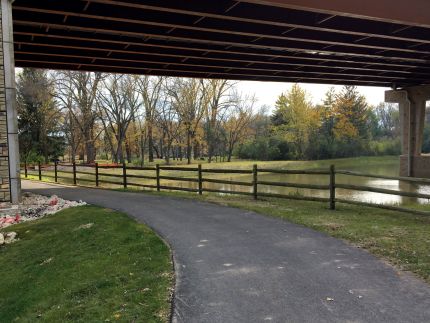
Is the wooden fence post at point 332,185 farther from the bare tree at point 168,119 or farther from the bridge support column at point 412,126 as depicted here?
the bare tree at point 168,119

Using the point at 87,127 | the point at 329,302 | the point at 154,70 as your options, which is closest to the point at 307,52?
the point at 154,70

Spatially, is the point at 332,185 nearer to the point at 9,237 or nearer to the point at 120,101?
the point at 9,237

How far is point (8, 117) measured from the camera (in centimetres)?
1049

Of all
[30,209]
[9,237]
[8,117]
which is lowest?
[9,237]

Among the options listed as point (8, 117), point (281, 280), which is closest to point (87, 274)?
point (281, 280)

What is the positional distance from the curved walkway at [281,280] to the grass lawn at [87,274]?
331 mm

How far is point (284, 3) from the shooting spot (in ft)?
35.8

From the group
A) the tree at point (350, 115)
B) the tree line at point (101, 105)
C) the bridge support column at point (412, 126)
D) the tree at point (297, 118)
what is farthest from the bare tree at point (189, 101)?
the bridge support column at point (412, 126)

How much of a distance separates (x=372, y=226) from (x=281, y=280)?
3.97 meters

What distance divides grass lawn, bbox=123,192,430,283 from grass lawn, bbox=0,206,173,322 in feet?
10.4

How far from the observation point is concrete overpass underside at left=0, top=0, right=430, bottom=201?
11.2 meters

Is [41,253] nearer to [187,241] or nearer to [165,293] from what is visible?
[187,241]

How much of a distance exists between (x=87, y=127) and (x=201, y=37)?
3237 cm

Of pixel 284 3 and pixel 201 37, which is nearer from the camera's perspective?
pixel 284 3
